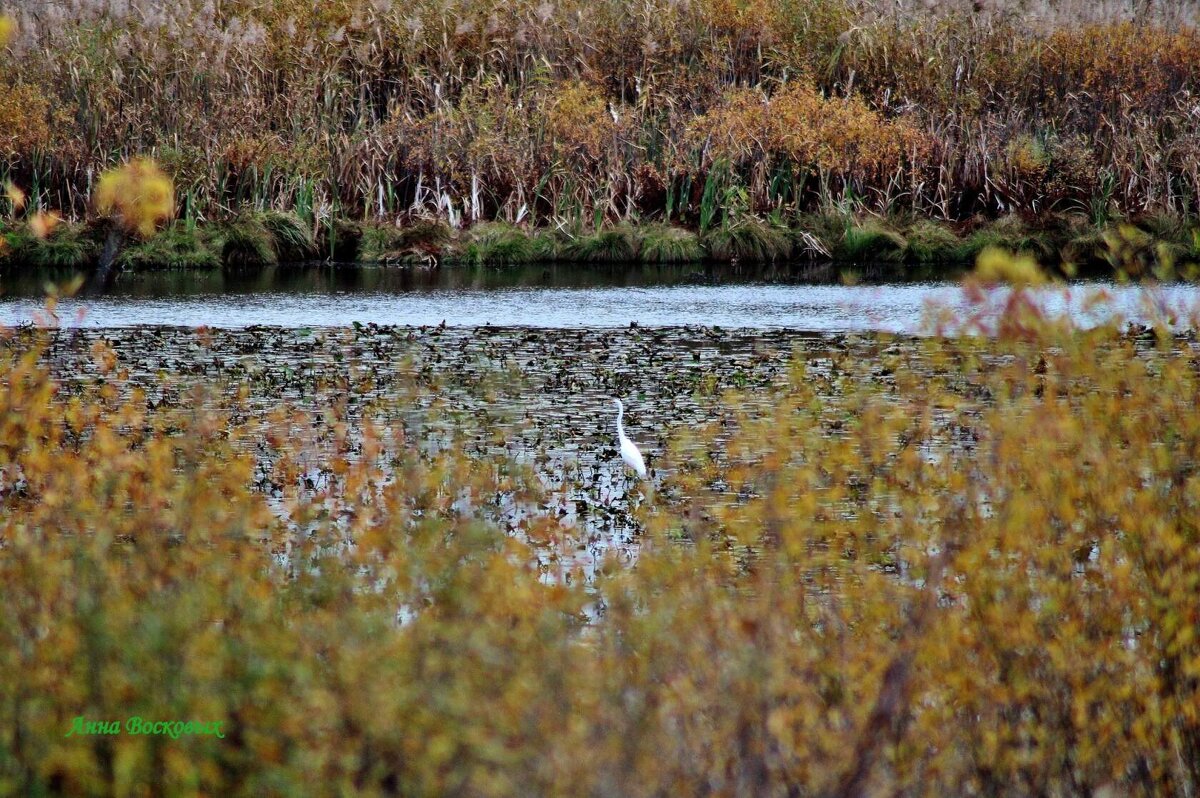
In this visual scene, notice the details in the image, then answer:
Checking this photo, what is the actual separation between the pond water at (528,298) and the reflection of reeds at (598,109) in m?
2.19

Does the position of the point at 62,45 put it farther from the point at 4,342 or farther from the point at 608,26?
the point at 4,342

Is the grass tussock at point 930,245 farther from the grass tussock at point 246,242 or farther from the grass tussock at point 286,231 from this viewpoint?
the grass tussock at point 246,242

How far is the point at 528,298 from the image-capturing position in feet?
70.7

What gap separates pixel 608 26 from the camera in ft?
104

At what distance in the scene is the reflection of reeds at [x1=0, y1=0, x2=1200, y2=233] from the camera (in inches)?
1080

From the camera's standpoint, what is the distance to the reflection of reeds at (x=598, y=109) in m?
27.4

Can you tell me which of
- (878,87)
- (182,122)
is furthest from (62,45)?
(878,87)

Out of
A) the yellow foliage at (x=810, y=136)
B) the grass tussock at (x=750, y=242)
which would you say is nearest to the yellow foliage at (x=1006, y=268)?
the grass tussock at (x=750, y=242)

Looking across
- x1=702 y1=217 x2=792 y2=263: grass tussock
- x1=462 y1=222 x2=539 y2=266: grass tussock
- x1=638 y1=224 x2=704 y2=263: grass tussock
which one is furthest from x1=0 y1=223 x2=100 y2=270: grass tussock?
x1=702 y1=217 x2=792 y2=263: grass tussock

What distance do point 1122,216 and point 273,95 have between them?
608 inches

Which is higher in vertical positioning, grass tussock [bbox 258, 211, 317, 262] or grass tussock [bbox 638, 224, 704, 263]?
grass tussock [bbox 258, 211, 317, 262]

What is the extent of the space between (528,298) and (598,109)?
25.2ft

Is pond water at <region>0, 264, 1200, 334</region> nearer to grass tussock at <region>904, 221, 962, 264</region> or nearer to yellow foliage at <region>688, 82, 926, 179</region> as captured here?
grass tussock at <region>904, 221, 962, 264</region>

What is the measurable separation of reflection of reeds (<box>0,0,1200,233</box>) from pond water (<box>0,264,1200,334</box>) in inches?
86.3
